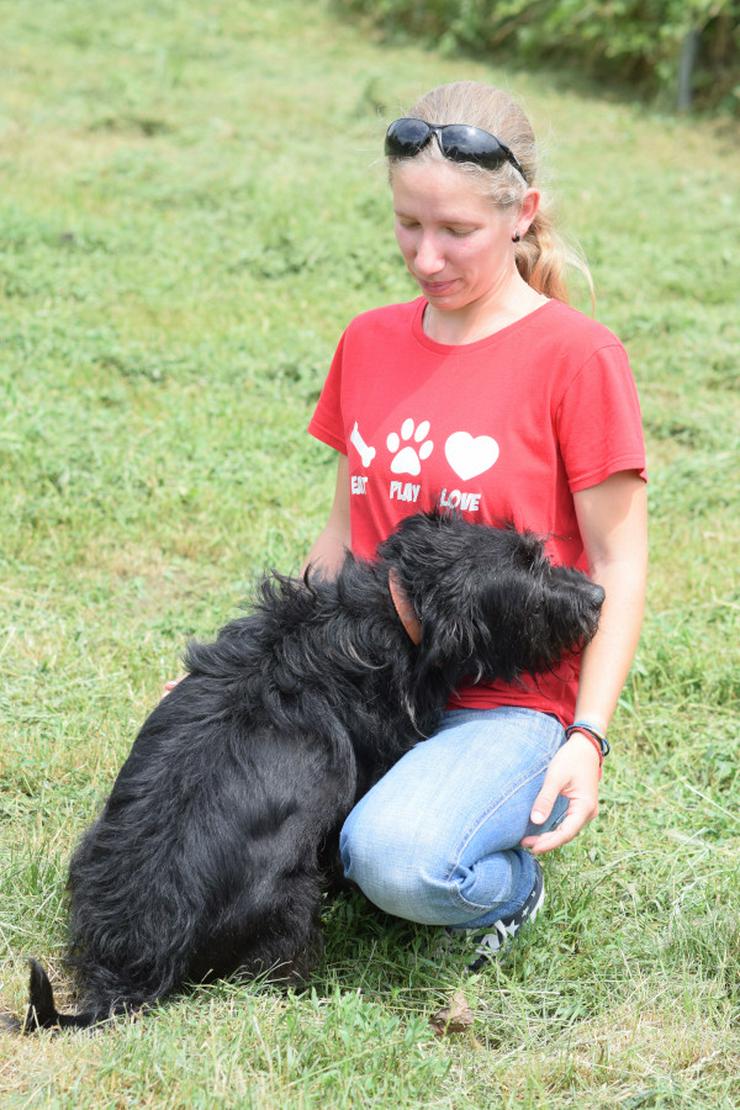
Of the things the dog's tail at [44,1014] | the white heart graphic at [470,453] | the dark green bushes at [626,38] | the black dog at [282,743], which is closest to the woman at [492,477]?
the white heart graphic at [470,453]

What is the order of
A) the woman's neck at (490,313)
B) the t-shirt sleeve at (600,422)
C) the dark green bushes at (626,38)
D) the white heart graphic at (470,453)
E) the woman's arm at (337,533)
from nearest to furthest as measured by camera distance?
the t-shirt sleeve at (600,422) < the white heart graphic at (470,453) < the woman's neck at (490,313) < the woman's arm at (337,533) < the dark green bushes at (626,38)

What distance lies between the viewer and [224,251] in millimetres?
8469

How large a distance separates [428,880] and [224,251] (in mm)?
6398

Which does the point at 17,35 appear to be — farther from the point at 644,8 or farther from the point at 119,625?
the point at 119,625

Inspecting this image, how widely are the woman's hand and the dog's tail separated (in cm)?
104

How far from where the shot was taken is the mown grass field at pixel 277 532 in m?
2.67

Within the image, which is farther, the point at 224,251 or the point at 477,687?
the point at 224,251

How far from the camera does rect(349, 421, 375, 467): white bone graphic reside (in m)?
3.34

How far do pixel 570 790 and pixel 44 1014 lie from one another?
4.02ft

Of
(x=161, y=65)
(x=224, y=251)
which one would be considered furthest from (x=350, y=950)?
(x=161, y=65)

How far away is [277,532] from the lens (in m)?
5.19

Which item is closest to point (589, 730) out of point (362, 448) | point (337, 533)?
point (362, 448)

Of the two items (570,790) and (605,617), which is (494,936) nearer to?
(570,790)

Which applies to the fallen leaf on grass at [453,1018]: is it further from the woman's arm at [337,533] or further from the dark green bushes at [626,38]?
the dark green bushes at [626,38]
